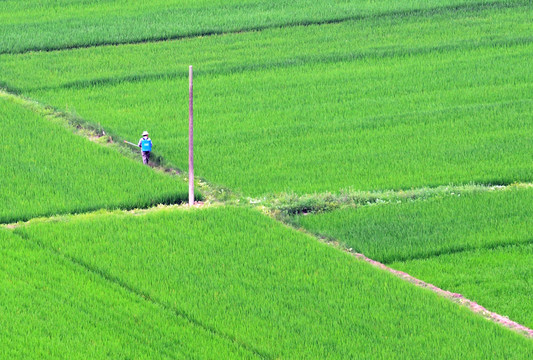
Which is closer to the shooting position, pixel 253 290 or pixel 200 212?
pixel 253 290

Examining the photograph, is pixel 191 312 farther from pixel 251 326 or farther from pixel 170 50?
pixel 170 50

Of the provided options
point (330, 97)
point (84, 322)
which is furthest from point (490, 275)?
point (330, 97)

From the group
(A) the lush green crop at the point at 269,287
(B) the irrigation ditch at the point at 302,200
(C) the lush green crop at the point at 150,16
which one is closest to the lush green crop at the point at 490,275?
→ (B) the irrigation ditch at the point at 302,200

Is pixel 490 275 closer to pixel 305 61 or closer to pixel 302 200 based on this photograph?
pixel 302 200

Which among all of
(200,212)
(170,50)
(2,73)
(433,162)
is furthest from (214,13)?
(200,212)

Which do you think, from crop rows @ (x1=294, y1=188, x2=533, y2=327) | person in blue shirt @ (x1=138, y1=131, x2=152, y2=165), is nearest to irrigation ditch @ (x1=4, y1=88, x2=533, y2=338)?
crop rows @ (x1=294, y1=188, x2=533, y2=327)

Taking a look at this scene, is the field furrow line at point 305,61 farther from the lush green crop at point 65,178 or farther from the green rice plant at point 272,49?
the lush green crop at point 65,178
